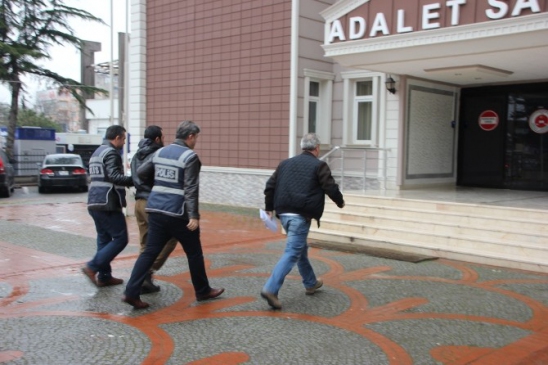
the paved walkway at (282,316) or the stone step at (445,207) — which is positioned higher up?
the stone step at (445,207)

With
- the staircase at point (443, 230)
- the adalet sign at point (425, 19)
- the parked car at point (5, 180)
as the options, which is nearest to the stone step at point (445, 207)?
the staircase at point (443, 230)

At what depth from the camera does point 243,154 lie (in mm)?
15586

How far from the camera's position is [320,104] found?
49.5 ft

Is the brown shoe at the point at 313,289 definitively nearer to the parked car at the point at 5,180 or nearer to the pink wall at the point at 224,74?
the pink wall at the point at 224,74

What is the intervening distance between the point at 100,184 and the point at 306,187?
2420 millimetres

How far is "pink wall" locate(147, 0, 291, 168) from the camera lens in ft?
48.2

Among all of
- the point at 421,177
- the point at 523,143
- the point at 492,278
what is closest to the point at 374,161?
the point at 421,177

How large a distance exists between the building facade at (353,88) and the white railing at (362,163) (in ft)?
0.12

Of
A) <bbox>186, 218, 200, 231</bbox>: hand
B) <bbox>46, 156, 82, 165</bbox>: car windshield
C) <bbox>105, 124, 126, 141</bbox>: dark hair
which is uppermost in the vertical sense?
<bbox>105, 124, 126, 141</bbox>: dark hair

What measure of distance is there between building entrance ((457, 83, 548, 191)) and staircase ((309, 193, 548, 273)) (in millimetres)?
4305

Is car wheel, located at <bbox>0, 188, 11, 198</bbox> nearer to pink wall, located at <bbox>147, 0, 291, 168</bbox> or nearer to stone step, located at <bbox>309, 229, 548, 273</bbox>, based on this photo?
pink wall, located at <bbox>147, 0, 291, 168</bbox>

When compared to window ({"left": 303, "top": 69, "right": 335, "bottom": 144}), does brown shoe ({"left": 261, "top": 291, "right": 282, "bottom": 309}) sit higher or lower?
lower

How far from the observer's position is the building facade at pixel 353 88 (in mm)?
10062

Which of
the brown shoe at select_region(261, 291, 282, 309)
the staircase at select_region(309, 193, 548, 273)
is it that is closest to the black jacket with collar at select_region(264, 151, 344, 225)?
the brown shoe at select_region(261, 291, 282, 309)
